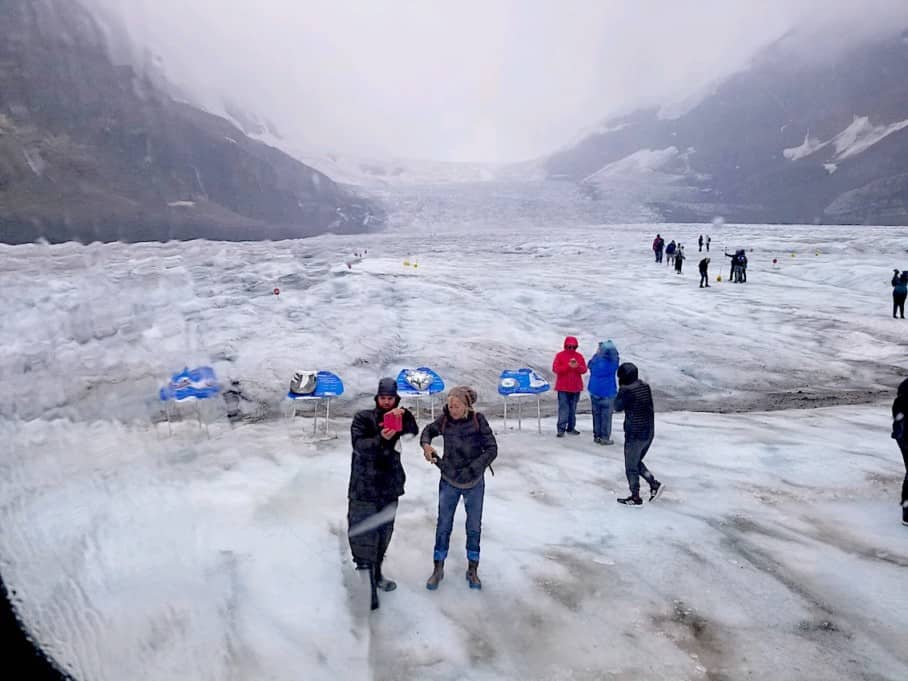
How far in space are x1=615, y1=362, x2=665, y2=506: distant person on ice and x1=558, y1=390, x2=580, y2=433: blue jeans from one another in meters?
2.39

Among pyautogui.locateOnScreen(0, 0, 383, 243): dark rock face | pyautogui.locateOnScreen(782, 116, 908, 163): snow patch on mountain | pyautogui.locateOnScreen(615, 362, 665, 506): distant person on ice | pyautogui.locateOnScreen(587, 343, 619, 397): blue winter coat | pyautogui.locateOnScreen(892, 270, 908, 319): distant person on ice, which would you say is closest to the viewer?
pyautogui.locateOnScreen(615, 362, 665, 506): distant person on ice

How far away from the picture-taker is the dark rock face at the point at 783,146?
310 feet

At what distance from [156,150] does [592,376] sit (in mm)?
101282

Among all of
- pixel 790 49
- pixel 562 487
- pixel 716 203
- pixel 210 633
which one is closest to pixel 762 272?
pixel 562 487

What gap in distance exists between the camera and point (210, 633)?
366cm

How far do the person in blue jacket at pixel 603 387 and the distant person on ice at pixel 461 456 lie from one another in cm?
379

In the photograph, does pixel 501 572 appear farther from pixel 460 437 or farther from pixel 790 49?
pixel 790 49

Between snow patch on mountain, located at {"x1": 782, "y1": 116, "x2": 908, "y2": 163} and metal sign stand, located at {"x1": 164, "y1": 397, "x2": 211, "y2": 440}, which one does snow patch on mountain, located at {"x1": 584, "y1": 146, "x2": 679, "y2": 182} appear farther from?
metal sign stand, located at {"x1": 164, "y1": 397, "x2": 211, "y2": 440}

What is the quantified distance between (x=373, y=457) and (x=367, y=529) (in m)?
0.52

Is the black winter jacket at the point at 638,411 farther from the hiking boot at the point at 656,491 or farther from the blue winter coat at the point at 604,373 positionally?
the blue winter coat at the point at 604,373

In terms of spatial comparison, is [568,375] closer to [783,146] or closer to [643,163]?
[643,163]

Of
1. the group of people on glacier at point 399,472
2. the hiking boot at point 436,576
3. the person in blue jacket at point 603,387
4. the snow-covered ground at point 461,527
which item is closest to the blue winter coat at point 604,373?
the person in blue jacket at point 603,387

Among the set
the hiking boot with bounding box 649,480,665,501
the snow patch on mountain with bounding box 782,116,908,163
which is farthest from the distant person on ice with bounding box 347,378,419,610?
the snow patch on mountain with bounding box 782,116,908,163

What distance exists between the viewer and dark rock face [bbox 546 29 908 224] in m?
94.4
